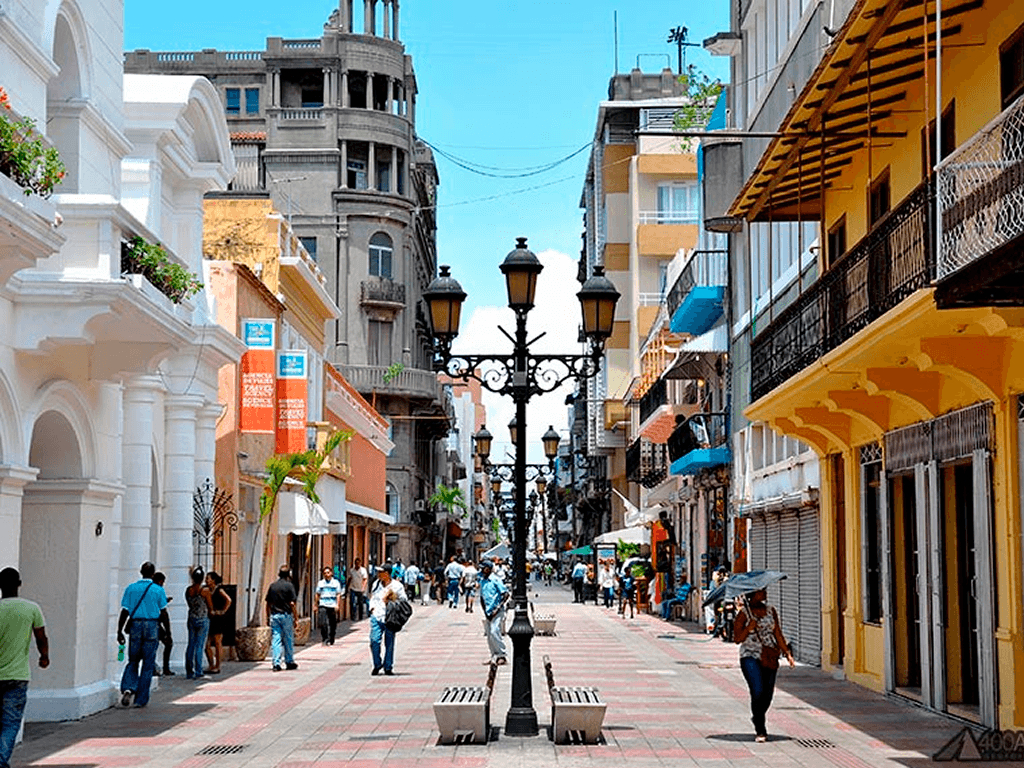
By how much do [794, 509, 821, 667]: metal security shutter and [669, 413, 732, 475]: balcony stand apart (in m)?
8.23

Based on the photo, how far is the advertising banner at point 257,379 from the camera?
26078mm

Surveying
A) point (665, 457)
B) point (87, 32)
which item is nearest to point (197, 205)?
point (87, 32)

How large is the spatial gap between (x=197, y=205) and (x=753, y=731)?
11.2 metres

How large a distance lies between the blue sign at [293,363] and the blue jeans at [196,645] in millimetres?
7947

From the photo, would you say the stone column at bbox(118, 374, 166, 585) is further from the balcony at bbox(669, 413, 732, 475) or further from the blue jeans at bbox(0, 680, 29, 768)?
the balcony at bbox(669, 413, 732, 475)

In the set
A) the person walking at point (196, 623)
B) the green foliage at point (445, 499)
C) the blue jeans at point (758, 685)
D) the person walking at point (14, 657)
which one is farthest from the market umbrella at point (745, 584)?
the green foliage at point (445, 499)

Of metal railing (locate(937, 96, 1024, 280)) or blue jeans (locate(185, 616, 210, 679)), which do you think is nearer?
metal railing (locate(937, 96, 1024, 280))

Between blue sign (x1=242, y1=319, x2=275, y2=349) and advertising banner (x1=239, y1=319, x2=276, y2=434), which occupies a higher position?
blue sign (x1=242, y1=319, x2=275, y2=349)

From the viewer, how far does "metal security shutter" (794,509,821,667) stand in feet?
78.5

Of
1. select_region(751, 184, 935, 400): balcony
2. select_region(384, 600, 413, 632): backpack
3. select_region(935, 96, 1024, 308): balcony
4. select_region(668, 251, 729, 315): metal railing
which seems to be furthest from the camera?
select_region(668, 251, 729, 315): metal railing

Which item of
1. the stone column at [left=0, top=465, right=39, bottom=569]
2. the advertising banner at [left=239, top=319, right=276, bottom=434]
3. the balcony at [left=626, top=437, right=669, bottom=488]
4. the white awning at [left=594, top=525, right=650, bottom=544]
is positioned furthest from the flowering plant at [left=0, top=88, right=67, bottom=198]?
the white awning at [left=594, top=525, right=650, bottom=544]

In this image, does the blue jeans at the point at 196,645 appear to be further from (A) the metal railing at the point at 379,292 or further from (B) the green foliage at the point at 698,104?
(A) the metal railing at the point at 379,292

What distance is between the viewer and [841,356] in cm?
1533

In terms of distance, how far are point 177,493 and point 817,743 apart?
11063 millimetres
